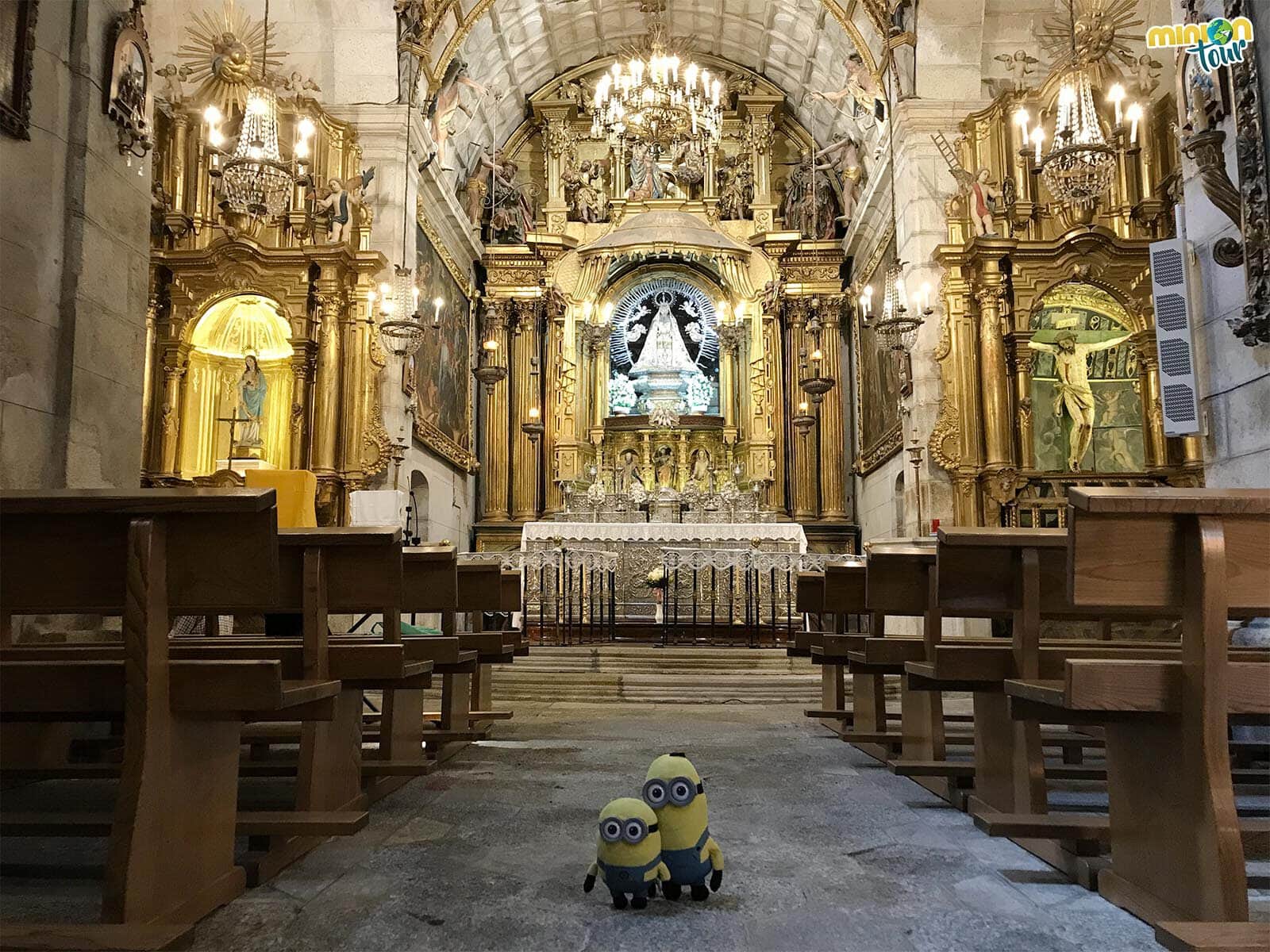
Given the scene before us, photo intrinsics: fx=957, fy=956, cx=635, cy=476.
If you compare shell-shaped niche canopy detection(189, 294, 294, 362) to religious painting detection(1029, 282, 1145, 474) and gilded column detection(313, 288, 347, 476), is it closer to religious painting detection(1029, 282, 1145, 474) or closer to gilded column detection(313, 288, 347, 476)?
gilded column detection(313, 288, 347, 476)

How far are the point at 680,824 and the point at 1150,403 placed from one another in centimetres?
1112

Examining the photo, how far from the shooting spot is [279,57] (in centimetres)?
1250

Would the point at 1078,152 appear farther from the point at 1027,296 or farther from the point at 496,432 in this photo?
the point at 496,432

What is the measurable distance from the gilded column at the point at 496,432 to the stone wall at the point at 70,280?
35.0ft

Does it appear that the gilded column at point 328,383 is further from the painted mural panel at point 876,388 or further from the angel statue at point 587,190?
the painted mural panel at point 876,388

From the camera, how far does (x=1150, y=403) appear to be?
11.5m

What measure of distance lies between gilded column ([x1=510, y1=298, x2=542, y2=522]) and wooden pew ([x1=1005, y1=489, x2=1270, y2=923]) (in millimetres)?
14321

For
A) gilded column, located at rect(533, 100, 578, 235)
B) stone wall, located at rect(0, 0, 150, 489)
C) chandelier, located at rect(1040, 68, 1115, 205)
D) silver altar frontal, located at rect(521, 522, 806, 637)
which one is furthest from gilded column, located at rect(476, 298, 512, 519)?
stone wall, located at rect(0, 0, 150, 489)

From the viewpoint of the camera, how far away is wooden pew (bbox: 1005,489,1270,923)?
2066mm

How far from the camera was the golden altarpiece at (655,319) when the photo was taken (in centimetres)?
1627

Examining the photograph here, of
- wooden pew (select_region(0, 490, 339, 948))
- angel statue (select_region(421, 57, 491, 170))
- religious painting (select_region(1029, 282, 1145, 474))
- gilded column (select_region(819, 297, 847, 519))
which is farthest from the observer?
gilded column (select_region(819, 297, 847, 519))

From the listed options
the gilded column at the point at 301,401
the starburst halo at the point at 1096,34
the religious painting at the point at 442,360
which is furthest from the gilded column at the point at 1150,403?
the gilded column at the point at 301,401

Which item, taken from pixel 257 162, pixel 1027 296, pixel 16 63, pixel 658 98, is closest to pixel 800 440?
pixel 1027 296

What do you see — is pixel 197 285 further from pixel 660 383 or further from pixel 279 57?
pixel 660 383
